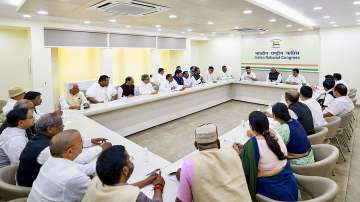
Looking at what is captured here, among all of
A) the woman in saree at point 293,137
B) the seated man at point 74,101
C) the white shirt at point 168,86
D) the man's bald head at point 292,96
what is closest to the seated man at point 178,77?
the white shirt at point 168,86

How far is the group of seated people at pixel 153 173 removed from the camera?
1.48 m

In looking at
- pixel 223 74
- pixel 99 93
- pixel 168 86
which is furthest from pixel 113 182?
pixel 223 74

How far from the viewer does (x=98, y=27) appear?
25.2 feet

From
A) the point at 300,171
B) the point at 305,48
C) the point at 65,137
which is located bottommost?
the point at 300,171

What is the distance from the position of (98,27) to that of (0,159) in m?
5.77

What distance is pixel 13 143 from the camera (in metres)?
2.51

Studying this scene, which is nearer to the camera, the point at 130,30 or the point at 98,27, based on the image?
the point at 98,27

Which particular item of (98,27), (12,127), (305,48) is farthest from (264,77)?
(12,127)

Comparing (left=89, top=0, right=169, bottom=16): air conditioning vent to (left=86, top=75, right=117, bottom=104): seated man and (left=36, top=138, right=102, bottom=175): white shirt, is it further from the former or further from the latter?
(left=36, top=138, right=102, bottom=175): white shirt

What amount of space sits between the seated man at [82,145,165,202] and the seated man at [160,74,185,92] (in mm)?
5285

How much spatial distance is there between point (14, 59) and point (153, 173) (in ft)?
23.3

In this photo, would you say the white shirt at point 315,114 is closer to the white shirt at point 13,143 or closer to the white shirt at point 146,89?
the white shirt at point 13,143

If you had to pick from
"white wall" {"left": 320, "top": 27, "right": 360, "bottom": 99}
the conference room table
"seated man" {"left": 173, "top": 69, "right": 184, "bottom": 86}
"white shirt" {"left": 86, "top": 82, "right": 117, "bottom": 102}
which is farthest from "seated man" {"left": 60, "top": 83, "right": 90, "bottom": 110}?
"white wall" {"left": 320, "top": 27, "right": 360, "bottom": 99}

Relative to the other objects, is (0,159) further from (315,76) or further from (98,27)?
(315,76)
